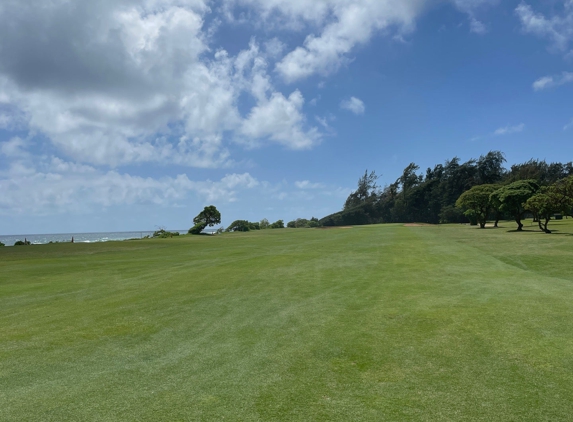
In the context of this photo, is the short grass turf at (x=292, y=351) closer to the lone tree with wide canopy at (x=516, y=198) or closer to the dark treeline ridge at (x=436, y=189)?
the lone tree with wide canopy at (x=516, y=198)

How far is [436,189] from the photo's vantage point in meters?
105

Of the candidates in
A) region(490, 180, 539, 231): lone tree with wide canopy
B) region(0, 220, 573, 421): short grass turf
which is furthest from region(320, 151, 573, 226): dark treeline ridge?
region(0, 220, 573, 421): short grass turf

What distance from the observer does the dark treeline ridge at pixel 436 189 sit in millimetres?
96062

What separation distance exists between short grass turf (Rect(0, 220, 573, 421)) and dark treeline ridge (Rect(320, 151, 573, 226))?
281 ft

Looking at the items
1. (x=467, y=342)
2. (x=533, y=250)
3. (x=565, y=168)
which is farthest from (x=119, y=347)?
(x=565, y=168)

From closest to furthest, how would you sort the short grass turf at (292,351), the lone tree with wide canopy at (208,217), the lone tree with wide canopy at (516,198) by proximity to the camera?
the short grass turf at (292,351)
the lone tree with wide canopy at (516,198)
the lone tree with wide canopy at (208,217)

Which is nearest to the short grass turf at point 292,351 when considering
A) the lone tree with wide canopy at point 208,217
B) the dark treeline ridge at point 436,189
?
the lone tree with wide canopy at point 208,217

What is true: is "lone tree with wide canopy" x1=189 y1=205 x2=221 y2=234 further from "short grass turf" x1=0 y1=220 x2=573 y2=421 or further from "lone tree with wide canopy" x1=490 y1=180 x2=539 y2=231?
"short grass turf" x1=0 y1=220 x2=573 y2=421

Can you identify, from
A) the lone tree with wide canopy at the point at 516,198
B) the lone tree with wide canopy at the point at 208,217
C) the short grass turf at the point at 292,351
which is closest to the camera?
the short grass turf at the point at 292,351

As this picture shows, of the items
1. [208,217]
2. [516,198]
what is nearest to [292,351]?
[516,198]

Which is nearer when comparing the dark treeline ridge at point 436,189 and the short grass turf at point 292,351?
the short grass turf at point 292,351

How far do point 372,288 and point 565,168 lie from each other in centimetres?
11546

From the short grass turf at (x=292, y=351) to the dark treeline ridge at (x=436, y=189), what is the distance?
281 feet

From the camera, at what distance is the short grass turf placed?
4.80 metres
